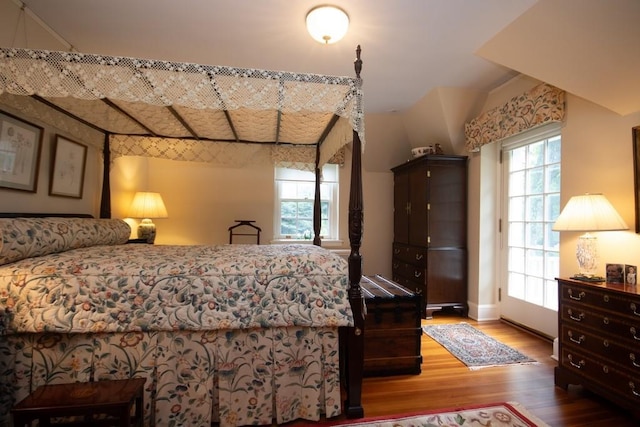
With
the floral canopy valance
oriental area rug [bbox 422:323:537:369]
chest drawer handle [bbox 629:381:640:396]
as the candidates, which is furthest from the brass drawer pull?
the floral canopy valance

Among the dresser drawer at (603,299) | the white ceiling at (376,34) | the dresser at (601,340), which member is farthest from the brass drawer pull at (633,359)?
the white ceiling at (376,34)

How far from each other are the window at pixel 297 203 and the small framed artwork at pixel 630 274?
3.15 m

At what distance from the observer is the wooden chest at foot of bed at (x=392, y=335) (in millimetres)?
2328

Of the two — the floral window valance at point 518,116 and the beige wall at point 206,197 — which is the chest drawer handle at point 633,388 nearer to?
the floral window valance at point 518,116

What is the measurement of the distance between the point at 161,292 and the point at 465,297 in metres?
3.41

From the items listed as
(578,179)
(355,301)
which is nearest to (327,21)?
A: (355,301)

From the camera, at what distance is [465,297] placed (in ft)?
12.1

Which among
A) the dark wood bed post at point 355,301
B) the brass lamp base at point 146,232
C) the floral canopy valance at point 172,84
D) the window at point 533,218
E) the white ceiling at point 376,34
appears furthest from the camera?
the brass lamp base at point 146,232

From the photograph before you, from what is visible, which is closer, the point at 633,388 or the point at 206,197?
the point at 633,388

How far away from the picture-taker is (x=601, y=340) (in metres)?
1.87

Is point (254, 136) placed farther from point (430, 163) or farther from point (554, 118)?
point (554, 118)

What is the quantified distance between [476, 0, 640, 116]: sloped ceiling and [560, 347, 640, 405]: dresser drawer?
170 centimetres

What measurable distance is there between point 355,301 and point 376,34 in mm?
1969

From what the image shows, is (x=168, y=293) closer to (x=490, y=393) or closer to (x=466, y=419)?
(x=466, y=419)
